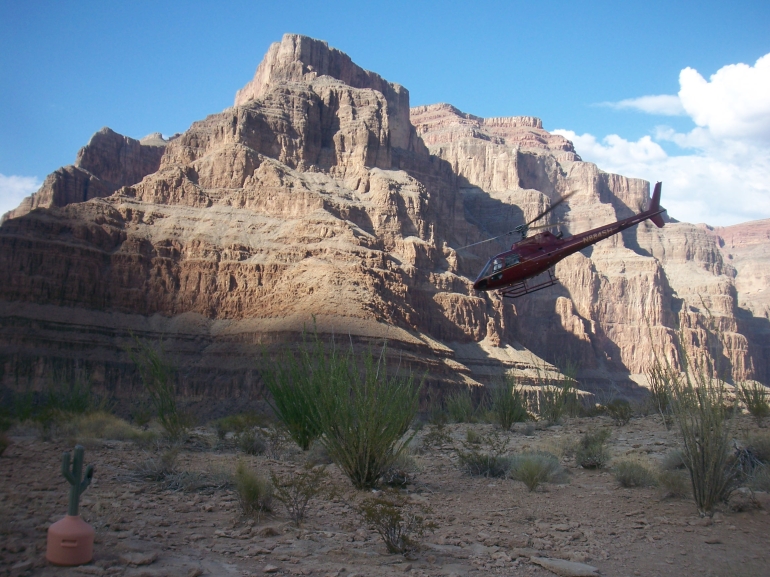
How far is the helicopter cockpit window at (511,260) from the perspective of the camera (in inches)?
841

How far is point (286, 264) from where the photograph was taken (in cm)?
8788

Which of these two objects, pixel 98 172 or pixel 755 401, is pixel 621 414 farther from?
pixel 98 172

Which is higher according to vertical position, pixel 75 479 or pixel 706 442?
pixel 706 442

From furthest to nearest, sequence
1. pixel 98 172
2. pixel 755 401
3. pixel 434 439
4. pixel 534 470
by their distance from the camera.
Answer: pixel 98 172, pixel 434 439, pixel 755 401, pixel 534 470

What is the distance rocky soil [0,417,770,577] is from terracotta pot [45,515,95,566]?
0.48ft

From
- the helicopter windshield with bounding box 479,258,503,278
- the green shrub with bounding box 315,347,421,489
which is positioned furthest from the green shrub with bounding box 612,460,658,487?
the helicopter windshield with bounding box 479,258,503,278

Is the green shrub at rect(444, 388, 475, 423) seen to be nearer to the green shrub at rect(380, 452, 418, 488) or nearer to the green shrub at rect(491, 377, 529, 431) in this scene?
the green shrub at rect(491, 377, 529, 431)

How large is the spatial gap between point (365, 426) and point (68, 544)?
629cm

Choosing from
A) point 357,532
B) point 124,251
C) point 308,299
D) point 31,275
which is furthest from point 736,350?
point 357,532

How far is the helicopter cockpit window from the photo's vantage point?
21359mm

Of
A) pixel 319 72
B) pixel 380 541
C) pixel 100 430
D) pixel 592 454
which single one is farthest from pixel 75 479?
pixel 319 72

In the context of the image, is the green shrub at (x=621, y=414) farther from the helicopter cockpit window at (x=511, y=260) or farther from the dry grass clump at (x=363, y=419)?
the dry grass clump at (x=363, y=419)

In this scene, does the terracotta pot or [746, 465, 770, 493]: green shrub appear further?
[746, 465, 770, 493]: green shrub

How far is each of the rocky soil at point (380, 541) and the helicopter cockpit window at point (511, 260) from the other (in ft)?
23.3
